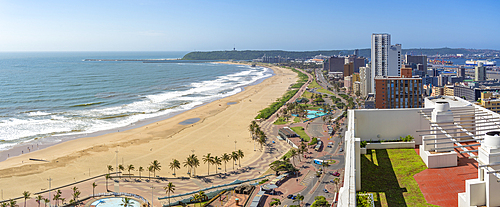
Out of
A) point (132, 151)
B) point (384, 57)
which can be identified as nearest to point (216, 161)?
point (132, 151)

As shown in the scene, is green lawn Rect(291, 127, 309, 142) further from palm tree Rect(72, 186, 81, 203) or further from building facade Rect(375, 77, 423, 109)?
palm tree Rect(72, 186, 81, 203)

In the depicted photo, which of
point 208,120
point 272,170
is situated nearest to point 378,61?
point 208,120

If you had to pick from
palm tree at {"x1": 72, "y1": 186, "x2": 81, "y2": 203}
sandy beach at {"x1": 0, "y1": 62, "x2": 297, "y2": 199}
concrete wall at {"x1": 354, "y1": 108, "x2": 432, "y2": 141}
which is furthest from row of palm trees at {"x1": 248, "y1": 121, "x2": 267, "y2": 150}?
concrete wall at {"x1": 354, "y1": 108, "x2": 432, "y2": 141}

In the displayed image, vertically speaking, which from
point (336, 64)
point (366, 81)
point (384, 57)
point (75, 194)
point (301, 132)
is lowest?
point (75, 194)

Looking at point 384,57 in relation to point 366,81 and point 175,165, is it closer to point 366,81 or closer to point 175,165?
point 366,81

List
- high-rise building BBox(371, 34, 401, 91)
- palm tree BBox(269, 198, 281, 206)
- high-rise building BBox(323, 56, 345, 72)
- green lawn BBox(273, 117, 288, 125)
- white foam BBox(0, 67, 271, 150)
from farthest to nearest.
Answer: high-rise building BBox(323, 56, 345, 72), high-rise building BBox(371, 34, 401, 91), green lawn BBox(273, 117, 288, 125), white foam BBox(0, 67, 271, 150), palm tree BBox(269, 198, 281, 206)

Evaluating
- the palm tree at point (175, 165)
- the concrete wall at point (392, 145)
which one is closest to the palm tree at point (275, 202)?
the palm tree at point (175, 165)

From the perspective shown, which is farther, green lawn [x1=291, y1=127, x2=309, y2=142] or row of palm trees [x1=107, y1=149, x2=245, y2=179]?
green lawn [x1=291, y1=127, x2=309, y2=142]
